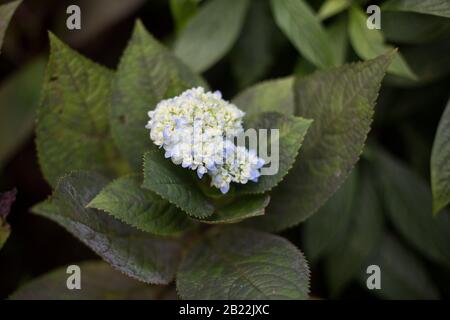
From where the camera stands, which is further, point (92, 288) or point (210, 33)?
point (210, 33)

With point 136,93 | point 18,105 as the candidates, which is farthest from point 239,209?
point 18,105

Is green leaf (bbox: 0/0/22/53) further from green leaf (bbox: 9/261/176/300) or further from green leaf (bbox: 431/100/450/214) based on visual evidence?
green leaf (bbox: 431/100/450/214)

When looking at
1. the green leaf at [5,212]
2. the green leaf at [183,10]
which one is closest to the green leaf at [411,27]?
the green leaf at [183,10]

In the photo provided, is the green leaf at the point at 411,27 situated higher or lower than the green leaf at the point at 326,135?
higher

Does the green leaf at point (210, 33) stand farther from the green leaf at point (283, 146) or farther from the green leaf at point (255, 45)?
the green leaf at point (283, 146)

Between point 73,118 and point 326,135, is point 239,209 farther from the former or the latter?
point 73,118
